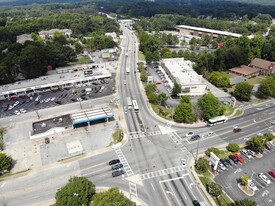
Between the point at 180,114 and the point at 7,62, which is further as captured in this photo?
the point at 7,62

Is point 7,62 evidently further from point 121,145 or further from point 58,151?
point 121,145

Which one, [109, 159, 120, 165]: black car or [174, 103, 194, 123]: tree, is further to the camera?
[174, 103, 194, 123]: tree

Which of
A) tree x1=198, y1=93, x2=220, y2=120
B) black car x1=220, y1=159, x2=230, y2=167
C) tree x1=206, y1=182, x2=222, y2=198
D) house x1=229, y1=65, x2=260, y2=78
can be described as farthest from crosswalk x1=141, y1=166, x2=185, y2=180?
house x1=229, y1=65, x2=260, y2=78

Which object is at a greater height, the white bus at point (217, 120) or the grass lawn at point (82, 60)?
the white bus at point (217, 120)

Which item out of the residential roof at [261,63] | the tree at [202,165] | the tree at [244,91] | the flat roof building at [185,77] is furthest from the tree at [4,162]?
the residential roof at [261,63]

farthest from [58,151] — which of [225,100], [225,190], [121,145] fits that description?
[225,100]

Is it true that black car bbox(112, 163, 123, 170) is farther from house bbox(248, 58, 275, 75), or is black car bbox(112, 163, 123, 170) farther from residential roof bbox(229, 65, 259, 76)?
house bbox(248, 58, 275, 75)

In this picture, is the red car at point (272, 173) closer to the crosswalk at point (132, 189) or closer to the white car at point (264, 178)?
the white car at point (264, 178)
